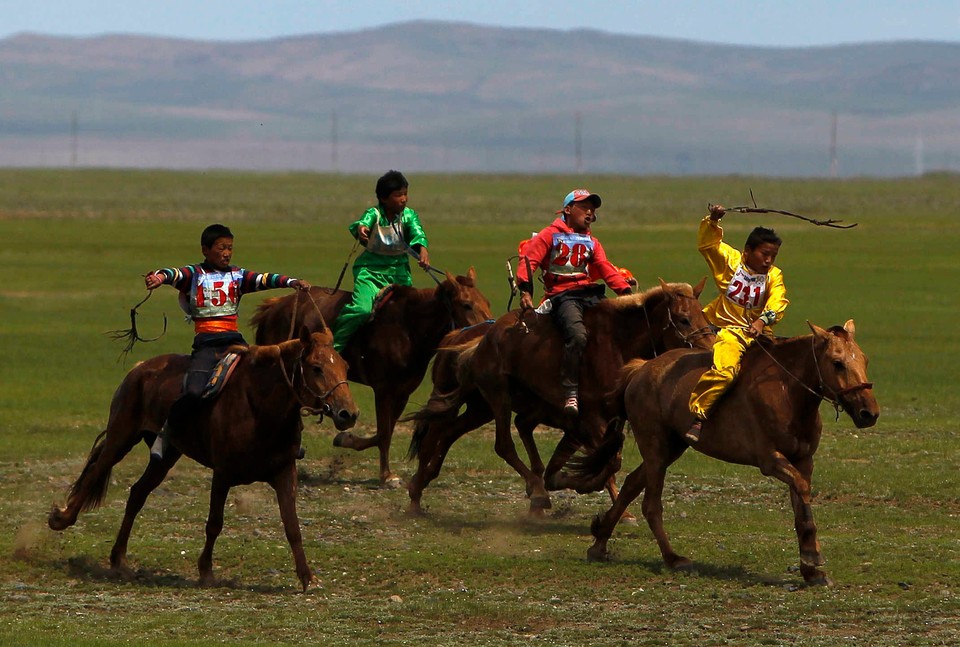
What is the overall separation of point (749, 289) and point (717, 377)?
698 mm

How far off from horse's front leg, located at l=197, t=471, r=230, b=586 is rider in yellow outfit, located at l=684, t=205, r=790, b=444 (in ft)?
9.94

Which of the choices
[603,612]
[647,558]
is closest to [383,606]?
[603,612]

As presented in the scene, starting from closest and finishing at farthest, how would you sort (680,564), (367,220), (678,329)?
(680,564)
(678,329)
(367,220)

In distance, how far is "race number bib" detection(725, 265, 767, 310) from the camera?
37.0 ft

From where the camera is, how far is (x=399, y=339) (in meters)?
15.5

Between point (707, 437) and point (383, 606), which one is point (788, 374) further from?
point (383, 606)

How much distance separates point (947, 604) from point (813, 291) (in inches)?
1042

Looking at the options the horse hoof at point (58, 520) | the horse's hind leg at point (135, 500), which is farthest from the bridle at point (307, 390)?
the horse hoof at point (58, 520)

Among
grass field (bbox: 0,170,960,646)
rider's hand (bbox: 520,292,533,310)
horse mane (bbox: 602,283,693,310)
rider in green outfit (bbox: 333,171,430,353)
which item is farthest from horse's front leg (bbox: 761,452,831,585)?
rider in green outfit (bbox: 333,171,430,353)

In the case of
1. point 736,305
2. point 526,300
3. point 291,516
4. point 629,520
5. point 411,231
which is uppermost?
point 411,231

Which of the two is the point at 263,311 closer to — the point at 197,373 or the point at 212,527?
the point at 197,373

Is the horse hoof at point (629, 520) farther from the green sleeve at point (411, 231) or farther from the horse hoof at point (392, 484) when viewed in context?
the green sleeve at point (411, 231)

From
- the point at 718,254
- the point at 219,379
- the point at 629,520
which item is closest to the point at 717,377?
the point at 718,254

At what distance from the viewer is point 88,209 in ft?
247
